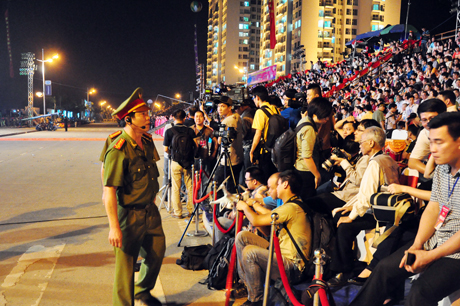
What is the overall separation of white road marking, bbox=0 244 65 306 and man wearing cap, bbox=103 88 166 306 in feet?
3.71

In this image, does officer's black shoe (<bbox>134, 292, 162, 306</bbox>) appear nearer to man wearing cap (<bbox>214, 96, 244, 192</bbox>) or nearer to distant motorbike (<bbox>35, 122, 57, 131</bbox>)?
man wearing cap (<bbox>214, 96, 244, 192</bbox>)

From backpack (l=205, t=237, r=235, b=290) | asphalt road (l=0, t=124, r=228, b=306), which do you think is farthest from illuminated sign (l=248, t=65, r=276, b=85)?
backpack (l=205, t=237, r=235, b=290)

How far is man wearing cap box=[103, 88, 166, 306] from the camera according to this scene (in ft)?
10.4

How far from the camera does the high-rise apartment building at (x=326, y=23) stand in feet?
271

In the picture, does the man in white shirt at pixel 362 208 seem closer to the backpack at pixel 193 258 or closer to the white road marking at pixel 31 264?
the backpack at pixel 193 258

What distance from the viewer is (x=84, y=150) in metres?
17.8

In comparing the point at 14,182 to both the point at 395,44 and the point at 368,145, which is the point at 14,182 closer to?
the point at 368,145

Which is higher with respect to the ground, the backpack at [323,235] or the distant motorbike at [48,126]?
the distant motorbike at [48,126]

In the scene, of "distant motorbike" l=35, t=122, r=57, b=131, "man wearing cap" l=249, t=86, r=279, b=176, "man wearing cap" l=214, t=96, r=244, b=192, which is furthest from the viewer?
"distant motorbike" l=35, t=122, r=57, b=131

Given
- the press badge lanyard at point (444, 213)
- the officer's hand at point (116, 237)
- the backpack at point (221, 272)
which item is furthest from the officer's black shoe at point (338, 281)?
the officer's hand at point (116, 237)

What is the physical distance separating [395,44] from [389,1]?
71.8m

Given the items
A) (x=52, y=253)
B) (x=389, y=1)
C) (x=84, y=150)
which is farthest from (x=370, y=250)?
(x=389, y=1)

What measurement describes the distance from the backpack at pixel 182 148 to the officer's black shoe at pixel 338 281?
362 cm

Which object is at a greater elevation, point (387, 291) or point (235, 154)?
point (235, 154)
